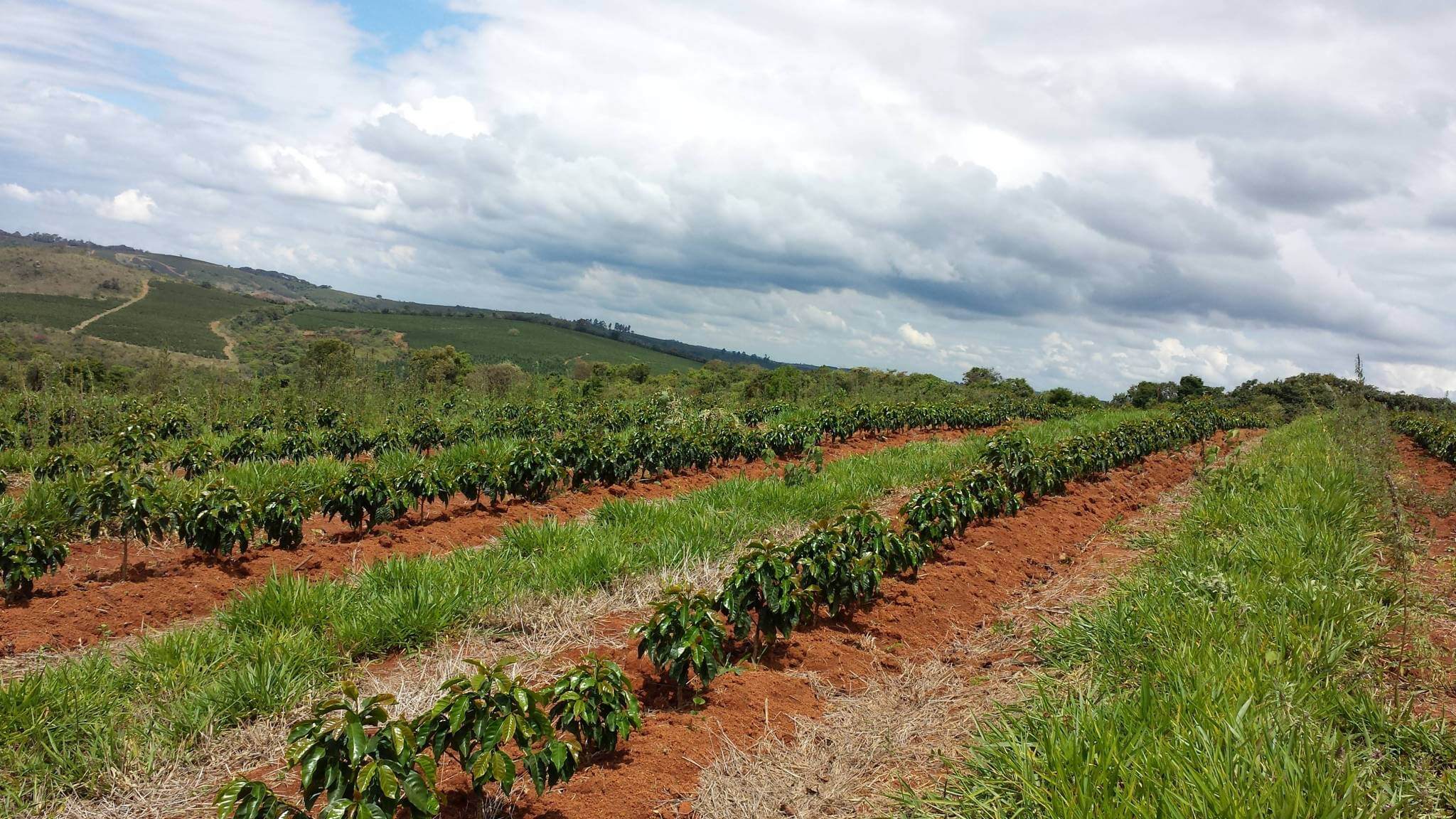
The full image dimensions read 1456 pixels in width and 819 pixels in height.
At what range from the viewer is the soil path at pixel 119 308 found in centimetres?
6846

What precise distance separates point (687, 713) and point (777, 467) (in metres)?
8.60

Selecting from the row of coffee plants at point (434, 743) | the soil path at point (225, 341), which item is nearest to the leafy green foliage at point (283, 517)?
the row of coffee plants at point (434, 743)

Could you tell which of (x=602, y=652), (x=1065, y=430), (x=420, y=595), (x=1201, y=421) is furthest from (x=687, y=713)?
(x=1201, y=421)

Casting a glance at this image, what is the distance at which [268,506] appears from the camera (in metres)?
6.95

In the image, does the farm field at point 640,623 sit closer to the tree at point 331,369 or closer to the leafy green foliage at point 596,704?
the leafy green foliage at point 596,704

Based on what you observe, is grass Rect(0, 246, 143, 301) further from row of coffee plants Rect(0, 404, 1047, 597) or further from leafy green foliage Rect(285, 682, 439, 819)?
leafy green foliage Rect(285, 682, 439, 819)

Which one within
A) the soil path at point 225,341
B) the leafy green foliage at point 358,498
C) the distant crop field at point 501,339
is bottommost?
the soil path at point 225,341

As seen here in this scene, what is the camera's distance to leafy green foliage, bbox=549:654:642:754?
3320 millimetres

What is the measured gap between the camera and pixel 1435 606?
204 inches

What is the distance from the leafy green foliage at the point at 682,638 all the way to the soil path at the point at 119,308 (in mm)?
80343

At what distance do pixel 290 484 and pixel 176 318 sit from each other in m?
101

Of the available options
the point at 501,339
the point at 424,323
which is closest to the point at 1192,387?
the point at 501,339

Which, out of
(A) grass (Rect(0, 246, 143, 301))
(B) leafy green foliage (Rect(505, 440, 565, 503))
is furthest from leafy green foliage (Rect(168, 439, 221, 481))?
(A) grass (Rect(0, 246, 143, 301))

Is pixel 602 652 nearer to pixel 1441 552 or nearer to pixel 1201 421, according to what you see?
pixel 1441 552
